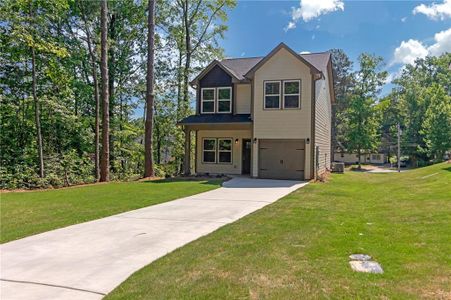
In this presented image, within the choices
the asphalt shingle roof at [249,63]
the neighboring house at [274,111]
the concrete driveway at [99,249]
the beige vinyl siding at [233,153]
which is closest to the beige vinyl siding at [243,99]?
the neighboring house at [274,111]

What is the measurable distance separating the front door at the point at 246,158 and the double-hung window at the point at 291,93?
3.80 meters

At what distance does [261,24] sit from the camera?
23094mm

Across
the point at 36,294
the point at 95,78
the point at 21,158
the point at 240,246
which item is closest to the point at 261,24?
the point at 95,78

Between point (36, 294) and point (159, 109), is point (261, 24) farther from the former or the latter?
point (36, 294)

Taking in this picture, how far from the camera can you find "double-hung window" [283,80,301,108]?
667 inches

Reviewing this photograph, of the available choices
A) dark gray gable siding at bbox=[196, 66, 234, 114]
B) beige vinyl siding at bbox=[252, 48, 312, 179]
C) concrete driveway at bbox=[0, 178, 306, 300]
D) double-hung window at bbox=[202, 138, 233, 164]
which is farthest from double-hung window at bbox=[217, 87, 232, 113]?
concrete driveway at bbox=[0, 178, 306, 300]

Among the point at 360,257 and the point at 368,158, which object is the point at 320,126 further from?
the point at 368,158

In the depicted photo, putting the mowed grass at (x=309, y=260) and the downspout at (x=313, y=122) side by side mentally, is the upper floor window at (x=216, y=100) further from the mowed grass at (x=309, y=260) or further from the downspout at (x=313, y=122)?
the mowed grass at (x=309, y=260)

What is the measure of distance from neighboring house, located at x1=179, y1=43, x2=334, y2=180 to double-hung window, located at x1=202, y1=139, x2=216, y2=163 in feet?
3.98

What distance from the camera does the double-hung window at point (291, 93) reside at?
1695 centimetres

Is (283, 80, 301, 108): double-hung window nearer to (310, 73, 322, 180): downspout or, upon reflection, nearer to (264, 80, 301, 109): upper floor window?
(264, 80, 301, 109): upper floor window

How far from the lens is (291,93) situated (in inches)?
672

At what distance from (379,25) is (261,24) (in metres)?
7.28

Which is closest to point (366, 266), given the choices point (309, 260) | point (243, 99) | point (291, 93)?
point (309, 260)
